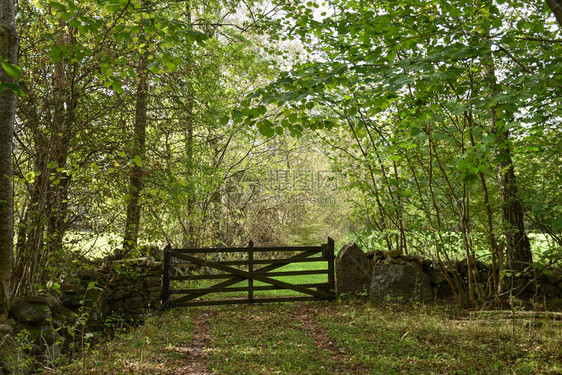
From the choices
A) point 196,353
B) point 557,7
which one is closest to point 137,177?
point 196,353

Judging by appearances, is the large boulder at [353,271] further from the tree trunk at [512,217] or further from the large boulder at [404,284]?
the tree trunk at [512,217]

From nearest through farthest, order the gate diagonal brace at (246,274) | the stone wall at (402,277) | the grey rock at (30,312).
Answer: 1. the grey rock at (30,312)
2. the stone wall at (402,277)
3. the gate diagonal brace at (246,274)

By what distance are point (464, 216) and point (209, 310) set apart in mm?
5057

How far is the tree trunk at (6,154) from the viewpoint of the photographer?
4391mm

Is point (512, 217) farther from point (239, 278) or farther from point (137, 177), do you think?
point (137, 177)

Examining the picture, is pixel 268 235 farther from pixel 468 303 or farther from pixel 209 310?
pixel 468 303

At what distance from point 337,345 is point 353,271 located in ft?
10.3

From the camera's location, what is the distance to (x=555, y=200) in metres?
5.13

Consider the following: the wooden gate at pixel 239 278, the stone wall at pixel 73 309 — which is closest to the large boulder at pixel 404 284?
the wooden gate at pixel 239 278

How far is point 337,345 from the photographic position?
17.7ft

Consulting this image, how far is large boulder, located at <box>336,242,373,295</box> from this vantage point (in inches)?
330

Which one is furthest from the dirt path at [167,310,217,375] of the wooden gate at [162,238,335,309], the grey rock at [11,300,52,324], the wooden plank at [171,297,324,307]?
the grey rock at [11,300,52,324]

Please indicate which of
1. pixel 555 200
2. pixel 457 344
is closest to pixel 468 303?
pixel 457 344

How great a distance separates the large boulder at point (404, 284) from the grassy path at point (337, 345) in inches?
16.3
